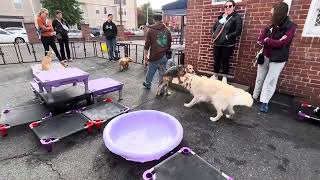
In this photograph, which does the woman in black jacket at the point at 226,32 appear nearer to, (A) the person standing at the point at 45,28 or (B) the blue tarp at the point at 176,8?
(B) the blue tarp at the point at 176,8

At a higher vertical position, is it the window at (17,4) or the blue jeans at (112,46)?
A: the window at (17,4)

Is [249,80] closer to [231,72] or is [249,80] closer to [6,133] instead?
[231,72]

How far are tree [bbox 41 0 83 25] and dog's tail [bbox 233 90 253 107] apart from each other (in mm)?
29165

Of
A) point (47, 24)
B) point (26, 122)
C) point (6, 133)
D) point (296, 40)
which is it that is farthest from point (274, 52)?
point (47, 24)

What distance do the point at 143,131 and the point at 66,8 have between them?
29962mm

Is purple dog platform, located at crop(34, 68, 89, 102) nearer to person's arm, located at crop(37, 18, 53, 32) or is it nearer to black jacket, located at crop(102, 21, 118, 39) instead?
person's arm, located at crop(37, 18, 53, 32)

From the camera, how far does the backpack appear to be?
433 cm

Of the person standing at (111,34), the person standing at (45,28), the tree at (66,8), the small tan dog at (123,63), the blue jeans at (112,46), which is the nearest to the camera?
the person standing at (45,28)

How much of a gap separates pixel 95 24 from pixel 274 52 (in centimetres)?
4020

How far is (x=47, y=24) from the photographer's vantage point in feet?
21.6

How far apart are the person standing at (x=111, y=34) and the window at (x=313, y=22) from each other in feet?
22.9

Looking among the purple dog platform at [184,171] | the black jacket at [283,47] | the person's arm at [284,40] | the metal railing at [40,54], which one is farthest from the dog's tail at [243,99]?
the metal railing at [40,54]

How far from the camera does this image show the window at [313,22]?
360 cm

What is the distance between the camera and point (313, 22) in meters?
3.70
